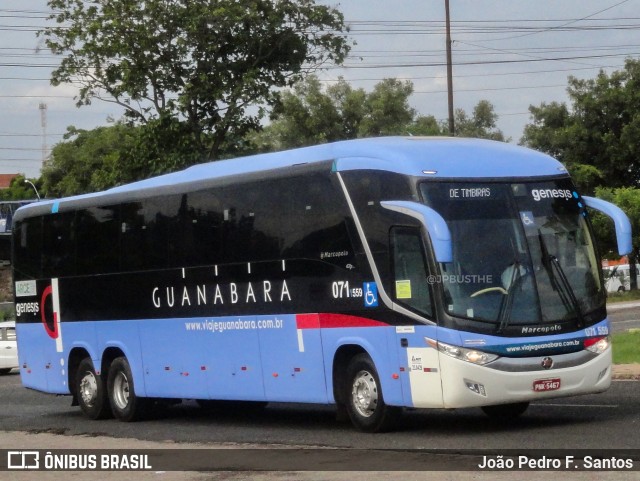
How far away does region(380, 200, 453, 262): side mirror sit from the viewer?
43.4ft

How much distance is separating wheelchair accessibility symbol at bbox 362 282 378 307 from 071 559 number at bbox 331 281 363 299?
100mm

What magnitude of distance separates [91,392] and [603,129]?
2095 inches

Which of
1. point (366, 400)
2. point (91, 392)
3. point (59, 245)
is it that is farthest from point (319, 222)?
point (59, 245)

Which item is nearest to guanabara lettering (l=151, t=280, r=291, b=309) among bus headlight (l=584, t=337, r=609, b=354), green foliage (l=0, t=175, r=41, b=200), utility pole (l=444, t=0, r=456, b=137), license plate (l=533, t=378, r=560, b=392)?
license plate (l=533, t=378, r=560, b=392)

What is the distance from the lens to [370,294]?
49.3 feet

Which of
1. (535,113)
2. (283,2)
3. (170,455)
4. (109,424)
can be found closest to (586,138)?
(535,113)

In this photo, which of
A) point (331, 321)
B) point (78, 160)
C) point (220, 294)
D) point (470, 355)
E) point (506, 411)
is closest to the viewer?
point (470, 355)

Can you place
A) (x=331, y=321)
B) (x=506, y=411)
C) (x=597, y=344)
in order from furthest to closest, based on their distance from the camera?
1. (x=506, y=411)
2. (x=331, y=321)
3. (x=597, y=344)

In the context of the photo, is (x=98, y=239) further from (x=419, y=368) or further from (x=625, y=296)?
(x=625, y=296)

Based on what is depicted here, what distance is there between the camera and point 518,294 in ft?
46.7

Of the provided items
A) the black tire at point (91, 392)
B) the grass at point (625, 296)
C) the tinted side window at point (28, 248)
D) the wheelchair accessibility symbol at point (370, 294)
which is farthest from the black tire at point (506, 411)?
the grass at point (625, 296)

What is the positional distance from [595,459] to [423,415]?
6.37m

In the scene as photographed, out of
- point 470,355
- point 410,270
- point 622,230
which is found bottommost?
point 470,355

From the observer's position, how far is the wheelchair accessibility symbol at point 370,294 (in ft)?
49.0
